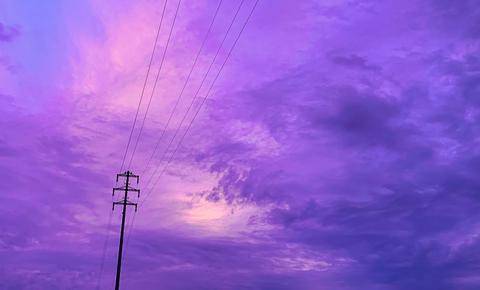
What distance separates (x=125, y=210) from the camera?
3632 inches

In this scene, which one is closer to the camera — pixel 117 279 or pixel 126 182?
pixel 117 279

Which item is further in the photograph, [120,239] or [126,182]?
[126,182]

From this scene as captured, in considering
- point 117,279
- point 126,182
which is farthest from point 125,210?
point 117,279

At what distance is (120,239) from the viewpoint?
3415 inches

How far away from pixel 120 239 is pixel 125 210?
6489 mm

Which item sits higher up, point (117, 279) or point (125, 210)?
point (125, 210)

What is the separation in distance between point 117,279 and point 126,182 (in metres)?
17.6

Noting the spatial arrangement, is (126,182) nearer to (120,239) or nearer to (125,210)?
(125,210)

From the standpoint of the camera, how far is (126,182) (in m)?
95.3

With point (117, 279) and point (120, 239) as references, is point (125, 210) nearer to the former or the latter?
point (120, 239)

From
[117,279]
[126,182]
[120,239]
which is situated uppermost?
[126,182]

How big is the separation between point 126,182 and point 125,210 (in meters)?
5.00

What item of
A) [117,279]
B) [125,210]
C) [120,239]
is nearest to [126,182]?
[125,210]

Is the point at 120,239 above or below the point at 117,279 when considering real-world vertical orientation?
above
